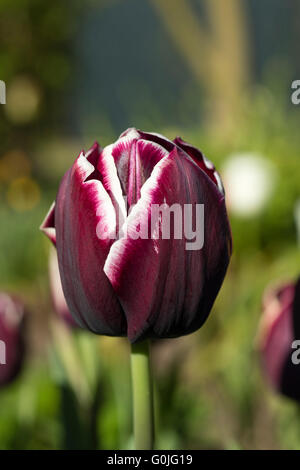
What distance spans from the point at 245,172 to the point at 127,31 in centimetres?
293

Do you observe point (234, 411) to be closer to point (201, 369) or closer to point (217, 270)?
point (201, 369)

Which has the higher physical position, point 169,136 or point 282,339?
point 169,136

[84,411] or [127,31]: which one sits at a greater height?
[127,31]

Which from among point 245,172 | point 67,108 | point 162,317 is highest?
point 67,108

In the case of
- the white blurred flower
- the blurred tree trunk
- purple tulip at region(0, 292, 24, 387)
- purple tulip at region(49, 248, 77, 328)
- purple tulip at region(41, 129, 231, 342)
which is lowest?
purple tulip at region(0, 292, 24, 387)

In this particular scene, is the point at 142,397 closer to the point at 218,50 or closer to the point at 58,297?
Result: the point at 58,297

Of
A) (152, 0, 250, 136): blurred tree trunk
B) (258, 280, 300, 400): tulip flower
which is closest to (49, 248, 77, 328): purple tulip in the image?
(258, 280, 300, 400): tulip flower

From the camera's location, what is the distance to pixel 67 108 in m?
3.87

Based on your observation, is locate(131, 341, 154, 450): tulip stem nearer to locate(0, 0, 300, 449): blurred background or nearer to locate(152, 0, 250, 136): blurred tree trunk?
locate(0, 0, 300, 449): blurred background

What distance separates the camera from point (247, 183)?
1.00 meters

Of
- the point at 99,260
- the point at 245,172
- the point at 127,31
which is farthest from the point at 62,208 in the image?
the point at 127,31

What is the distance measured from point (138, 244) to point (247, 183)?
75 centimetres

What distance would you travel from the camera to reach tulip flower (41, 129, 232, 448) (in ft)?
0.93

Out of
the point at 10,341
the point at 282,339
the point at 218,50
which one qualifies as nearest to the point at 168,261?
the point at 282,339
